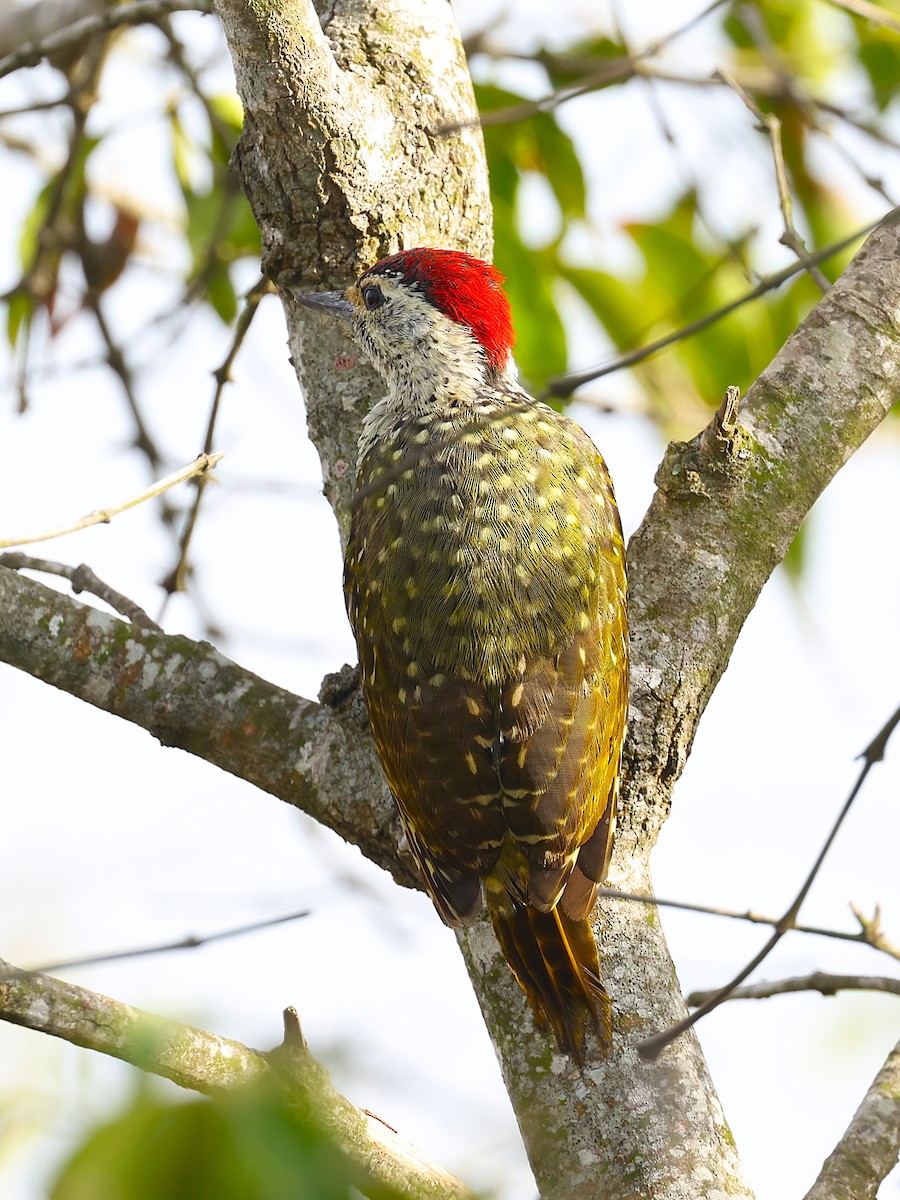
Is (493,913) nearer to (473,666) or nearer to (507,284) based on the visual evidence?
(473,666)

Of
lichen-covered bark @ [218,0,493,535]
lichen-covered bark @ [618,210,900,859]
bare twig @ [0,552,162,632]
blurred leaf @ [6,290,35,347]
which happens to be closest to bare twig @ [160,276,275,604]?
lichen-covered bark @ [218,0,493,535]

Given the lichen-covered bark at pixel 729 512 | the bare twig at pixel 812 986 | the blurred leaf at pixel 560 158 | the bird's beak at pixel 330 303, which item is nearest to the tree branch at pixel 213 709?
the lichen-covered bark at pixel 729 512

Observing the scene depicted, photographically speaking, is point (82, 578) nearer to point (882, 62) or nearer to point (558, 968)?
point (558, 968)

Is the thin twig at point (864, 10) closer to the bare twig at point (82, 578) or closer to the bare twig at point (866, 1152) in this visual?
the bare twig at point (82, 578)

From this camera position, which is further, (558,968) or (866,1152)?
(558,968)

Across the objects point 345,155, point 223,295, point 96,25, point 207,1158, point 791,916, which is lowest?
point 207,1158

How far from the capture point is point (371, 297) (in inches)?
129

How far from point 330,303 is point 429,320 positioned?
0.32 m

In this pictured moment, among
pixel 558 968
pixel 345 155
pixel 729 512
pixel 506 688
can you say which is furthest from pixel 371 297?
pixel 558 968

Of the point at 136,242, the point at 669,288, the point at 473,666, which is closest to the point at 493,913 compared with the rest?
the point at 473,666

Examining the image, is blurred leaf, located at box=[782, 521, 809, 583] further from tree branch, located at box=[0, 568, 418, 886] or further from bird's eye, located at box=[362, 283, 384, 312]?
tree branch, located at box=[0, 568, 418, 886]

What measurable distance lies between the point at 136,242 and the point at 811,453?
3.31 meters

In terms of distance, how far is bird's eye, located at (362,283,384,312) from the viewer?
3.27 m

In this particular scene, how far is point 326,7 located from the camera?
142 inches
